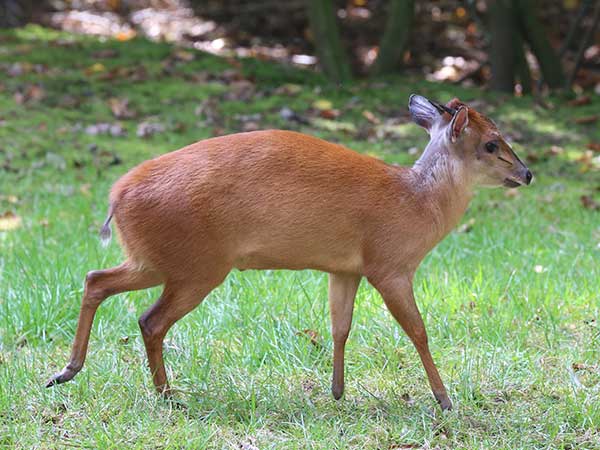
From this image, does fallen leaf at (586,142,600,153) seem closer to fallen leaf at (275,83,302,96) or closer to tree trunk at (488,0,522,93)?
tree trunk at (488,0,522,93)

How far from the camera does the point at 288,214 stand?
3115 millimetres

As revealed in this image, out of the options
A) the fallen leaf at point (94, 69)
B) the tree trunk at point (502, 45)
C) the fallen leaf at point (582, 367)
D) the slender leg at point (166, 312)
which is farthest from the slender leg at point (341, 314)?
the tree trunk at point (502, 45)

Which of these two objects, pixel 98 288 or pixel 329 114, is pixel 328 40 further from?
pixel 98 288

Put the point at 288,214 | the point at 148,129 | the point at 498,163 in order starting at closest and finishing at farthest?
the point at 288,214 < the point at 498,163 < the point at 148,129

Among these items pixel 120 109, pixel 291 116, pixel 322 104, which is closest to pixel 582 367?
pixel 291 116

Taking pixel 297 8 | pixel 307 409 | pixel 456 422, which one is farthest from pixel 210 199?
pixel 297 8

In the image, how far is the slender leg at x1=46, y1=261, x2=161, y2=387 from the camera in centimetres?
319

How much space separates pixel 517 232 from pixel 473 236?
0.89 ft

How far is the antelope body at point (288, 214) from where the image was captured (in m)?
3.08

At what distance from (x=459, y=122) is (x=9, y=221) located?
3.14 metres

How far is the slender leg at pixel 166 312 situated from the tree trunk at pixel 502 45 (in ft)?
20.0

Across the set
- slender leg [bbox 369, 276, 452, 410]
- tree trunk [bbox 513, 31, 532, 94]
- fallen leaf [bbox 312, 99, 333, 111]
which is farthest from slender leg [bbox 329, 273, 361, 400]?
tree trunk [bbox 513, 31, 532, 94]

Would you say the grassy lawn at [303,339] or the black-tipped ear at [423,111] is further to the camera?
the black-tipped ear at [423,111]

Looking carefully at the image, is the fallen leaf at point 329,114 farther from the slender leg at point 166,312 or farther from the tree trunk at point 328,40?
the slender leg at point 166,312
